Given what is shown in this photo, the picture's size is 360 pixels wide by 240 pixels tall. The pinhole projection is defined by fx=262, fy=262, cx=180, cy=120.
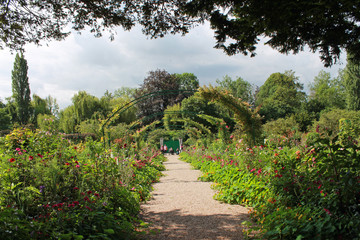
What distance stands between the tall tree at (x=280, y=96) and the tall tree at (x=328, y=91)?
8.28 ft

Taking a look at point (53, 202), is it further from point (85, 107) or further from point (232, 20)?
point (85, 107)

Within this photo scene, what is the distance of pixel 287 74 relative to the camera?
39.4m

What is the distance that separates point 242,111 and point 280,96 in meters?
29.2

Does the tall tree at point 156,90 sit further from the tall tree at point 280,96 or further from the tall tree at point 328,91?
the tall tree at point 328,91

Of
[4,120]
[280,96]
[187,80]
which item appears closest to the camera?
[4,120]

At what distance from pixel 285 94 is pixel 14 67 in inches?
1289

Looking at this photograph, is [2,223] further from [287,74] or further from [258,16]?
[287,74]

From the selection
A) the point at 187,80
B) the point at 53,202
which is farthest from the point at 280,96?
the point at 53,202

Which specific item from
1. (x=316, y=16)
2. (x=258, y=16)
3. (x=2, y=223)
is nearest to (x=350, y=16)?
(x=316, y=16)

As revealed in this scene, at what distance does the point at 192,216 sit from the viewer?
3.98m

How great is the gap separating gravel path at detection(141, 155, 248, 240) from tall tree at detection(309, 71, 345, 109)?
30206 mm

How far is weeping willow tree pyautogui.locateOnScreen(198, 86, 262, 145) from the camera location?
816 centimetres

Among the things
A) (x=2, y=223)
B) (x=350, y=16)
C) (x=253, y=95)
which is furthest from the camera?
(x=253, y=95)

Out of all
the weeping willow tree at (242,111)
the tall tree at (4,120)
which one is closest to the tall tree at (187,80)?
the tall tree at (4,120)
